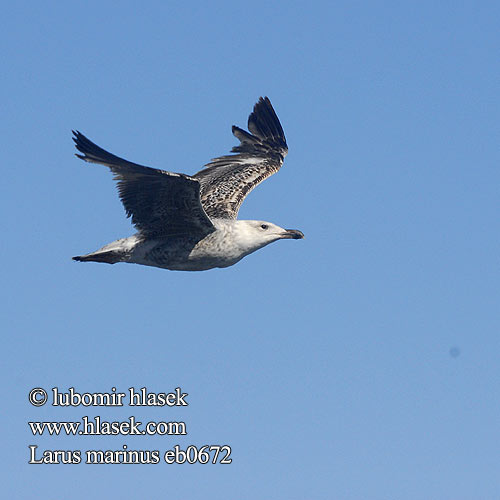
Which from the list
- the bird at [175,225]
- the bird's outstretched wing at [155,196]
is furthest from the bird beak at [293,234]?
the bird's outstretched wing at [155,196]

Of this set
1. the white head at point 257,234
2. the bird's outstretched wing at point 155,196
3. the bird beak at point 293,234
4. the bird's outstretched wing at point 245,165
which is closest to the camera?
the bird's outstretched wing at point 155,196

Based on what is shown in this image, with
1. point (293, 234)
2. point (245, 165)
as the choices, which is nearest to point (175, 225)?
point (293, 234)

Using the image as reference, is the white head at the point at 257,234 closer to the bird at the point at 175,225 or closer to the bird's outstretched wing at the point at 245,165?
the bird at the point at 175,225

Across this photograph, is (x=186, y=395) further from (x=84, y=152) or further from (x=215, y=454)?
(x=84, y=152)

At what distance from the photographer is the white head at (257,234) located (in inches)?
666

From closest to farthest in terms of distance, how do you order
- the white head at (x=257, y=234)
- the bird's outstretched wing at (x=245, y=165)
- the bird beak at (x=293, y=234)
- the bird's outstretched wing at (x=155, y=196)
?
1. the bird's outstretched wing at (x=155, y=196)
2. the white head at (x=257, y=234)
3. the bird beak at (x=293, y=234)
4. the bird's outstretched wing at (x=245, y=165)

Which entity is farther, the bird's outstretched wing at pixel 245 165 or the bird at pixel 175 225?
the bird's outstretched wing at pixel 245 165

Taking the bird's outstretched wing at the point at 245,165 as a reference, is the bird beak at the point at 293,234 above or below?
below

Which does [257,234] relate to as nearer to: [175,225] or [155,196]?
[175,225]

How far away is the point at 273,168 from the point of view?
20.9 meters

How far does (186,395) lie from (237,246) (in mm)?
3258

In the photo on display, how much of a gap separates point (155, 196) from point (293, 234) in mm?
2713

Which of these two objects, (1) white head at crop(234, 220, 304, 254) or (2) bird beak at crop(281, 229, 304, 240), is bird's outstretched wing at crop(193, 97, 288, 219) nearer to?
(1) white head at crop(234, 220, 304, 254)

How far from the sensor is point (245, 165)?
20750 millimetres
